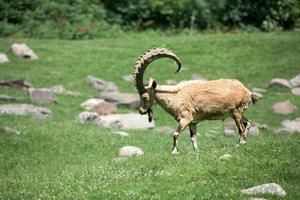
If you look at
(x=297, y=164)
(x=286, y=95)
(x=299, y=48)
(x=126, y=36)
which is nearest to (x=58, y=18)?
(x=126, y=36)

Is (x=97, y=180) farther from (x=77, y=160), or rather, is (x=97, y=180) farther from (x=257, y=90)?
(x=257, y=90)

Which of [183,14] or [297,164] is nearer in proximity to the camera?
[297,164]

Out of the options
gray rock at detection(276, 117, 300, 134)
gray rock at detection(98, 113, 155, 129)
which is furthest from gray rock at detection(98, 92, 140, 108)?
gray rock at detection(276, 117, 300, 134)

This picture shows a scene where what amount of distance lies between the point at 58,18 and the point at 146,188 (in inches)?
1308

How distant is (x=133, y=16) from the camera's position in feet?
165

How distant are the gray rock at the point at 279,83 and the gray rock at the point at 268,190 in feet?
66.9

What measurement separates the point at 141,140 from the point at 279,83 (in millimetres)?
11060

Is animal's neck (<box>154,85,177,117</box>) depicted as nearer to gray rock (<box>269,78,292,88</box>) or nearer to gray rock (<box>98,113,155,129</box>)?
gray rock (<box>98,113,155,129</box>)

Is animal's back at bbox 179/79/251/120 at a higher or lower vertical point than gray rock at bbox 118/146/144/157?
higher

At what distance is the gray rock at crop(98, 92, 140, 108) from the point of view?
3011cm

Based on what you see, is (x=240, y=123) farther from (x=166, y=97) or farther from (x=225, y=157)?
(x=225, y=157)

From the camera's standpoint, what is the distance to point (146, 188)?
13.7 metres

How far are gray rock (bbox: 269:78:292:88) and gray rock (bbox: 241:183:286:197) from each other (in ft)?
66.9

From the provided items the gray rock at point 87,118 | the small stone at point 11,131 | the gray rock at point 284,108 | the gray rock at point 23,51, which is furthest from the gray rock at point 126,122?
the gray rock at point 23,51
